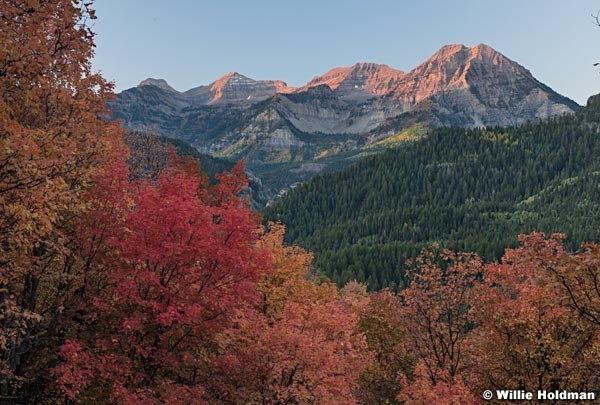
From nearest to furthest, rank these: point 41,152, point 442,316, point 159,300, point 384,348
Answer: point 41,152
point 159,300
point 442,316
point 384,348

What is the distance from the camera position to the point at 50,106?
2027cm

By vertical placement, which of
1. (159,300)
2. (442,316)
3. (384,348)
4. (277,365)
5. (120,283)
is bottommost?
(384,348)

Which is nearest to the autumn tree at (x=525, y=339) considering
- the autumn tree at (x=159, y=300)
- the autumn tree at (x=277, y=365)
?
the autumn tree at (x=277, y=365)

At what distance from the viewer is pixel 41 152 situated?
585 inches

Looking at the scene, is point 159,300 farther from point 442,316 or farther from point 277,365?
point 442,316

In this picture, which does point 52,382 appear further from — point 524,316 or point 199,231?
point 524,316

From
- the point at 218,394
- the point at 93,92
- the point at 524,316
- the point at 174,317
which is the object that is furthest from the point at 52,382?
the point at 524,316

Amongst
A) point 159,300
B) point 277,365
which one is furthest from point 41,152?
point 277,365

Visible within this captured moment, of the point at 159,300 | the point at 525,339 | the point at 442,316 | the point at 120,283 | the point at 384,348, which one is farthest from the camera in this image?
the point at 384,348

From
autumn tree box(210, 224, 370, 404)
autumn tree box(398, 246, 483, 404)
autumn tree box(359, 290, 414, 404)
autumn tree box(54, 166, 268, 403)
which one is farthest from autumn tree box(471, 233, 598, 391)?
autumn tree box(54, 166, 268, 403)

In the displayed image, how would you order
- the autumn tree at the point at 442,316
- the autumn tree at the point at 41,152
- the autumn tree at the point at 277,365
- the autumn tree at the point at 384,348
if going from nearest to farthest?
1. the autumn tree at the point at 41,152
2. the autumn tree at the point at 277,365
3. the autumn tree at the point at 442,316
4. the autumn tree at the point at 384,348

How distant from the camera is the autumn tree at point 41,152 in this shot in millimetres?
14312

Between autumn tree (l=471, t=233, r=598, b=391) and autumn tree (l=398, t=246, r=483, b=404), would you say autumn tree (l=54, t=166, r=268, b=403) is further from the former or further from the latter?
autumn tree (l=398, t=246, r=483, b=404)

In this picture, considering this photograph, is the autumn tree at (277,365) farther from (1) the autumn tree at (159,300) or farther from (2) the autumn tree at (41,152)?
(2) the autumn tree at (41,152)
